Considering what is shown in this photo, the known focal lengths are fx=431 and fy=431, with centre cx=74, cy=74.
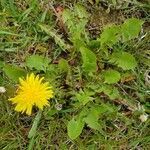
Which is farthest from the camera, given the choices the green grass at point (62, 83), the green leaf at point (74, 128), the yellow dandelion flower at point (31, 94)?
the green grass at point (62, 83)

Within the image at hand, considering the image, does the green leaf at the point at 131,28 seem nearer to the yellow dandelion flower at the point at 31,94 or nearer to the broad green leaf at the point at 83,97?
the broad green leaf at the point at 83,97

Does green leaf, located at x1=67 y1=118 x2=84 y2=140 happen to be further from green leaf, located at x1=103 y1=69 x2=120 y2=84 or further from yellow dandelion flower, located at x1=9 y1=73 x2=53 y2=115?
green leaf, located at x1=103 y1=69 x2=120 y2=84

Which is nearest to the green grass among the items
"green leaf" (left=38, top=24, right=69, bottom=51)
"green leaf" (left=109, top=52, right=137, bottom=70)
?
"green leaf" (left=38, top=24, right=69, bottom=51)

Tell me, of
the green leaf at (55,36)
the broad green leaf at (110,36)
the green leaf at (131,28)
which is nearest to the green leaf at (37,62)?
the green leaf at (55,36)

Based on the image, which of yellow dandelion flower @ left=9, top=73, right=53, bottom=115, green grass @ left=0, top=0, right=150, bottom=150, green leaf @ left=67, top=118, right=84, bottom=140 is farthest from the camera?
green grass @ left=0, top=0, right=150, bottom=150

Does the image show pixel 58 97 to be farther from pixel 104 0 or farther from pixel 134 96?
pixel 104 0
